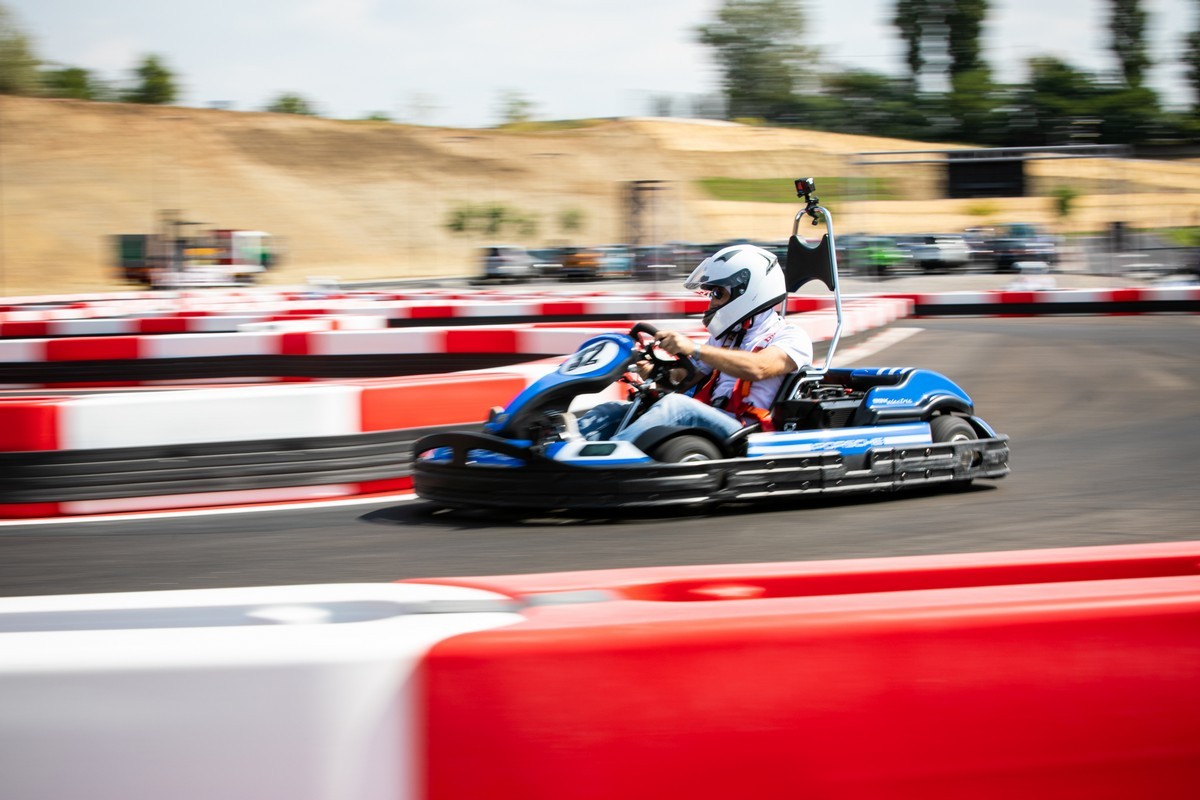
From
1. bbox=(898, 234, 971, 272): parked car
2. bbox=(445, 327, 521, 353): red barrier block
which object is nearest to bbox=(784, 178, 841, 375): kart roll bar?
bbox=(445, 327, 521, 353): red barrier block

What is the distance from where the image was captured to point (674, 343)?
5.00 meters

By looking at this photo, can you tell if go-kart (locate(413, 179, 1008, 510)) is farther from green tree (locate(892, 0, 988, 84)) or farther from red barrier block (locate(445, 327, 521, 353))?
green tree (locate(892, 0, 988, 84))

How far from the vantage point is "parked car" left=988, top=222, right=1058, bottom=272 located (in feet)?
93.2

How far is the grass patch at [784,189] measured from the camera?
2188 centimetres

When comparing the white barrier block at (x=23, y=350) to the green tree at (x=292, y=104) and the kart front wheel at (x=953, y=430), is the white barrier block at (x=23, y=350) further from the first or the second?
the green tree at (x=292, y=104)

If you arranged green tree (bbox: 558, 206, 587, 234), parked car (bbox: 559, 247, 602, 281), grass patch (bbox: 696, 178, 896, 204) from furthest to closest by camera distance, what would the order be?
green tree (bbox: 558, 206, 587, 234), parked car (bbox: 559, 247, 602, 281), grass patch (bbox: 696, 178, 896, 204)

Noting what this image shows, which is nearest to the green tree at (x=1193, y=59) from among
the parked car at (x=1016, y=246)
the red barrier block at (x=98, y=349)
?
the parked car at (x=1016, y=246)

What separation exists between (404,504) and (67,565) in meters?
1.48

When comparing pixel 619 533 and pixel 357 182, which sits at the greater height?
pixel 357 182

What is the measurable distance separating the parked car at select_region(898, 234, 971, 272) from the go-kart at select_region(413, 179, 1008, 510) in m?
25.3

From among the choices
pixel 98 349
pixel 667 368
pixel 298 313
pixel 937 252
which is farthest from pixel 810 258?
pixel 937 252

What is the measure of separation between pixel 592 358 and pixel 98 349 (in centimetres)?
706

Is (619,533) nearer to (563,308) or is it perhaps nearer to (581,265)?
(563,308)

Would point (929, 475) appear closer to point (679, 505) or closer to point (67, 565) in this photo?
point (679, 505)
